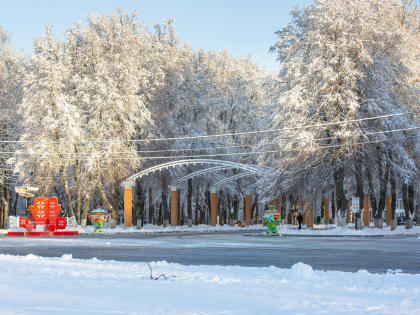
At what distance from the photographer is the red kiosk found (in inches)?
1583

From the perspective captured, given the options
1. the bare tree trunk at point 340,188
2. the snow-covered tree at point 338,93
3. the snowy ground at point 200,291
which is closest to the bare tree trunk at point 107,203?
the snow-covered tree at point 338,93

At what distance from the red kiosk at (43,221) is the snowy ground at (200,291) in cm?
2677

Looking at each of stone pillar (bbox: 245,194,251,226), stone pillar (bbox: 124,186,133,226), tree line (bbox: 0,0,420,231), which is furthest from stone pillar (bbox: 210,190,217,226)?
stone pillar (bbox: 124,186,133,226)

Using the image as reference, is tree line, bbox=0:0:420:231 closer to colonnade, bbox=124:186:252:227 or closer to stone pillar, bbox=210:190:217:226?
colonnade, bbox=124:186:252:227

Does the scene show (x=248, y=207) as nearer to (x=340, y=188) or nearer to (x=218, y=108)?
(x=218, y=108)

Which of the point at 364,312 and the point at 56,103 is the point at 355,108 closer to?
the point at 56,103

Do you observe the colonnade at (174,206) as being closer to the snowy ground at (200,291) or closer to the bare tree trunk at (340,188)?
the bare tree trunk at (340,188)

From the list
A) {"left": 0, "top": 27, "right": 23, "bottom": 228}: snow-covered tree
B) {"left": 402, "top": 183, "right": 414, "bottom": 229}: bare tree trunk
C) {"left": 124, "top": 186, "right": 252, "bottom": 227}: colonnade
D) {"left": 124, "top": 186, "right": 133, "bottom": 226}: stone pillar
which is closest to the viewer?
{"left": 402, "top": 183, "right": 414, "bottom": 229}: bare tree trunk

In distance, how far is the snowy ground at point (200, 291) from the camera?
8.81m

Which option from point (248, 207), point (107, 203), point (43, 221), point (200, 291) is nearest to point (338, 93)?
point (107, 203)

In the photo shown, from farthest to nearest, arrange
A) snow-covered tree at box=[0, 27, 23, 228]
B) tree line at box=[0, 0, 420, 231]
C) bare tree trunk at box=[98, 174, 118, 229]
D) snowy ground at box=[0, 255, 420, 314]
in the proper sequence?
1. snow-covered tree at box=[0, 27, 23, 228]
2. bare tree trunk at box=[98, 174, 118, 229]
3. tree line at box=[0, 0, 420, 231]
4. snowy ground at box=[0, 255, 420, 314]

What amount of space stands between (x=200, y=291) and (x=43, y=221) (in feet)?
106

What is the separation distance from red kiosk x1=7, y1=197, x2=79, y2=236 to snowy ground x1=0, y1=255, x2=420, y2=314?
2677cm

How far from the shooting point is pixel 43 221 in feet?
134
